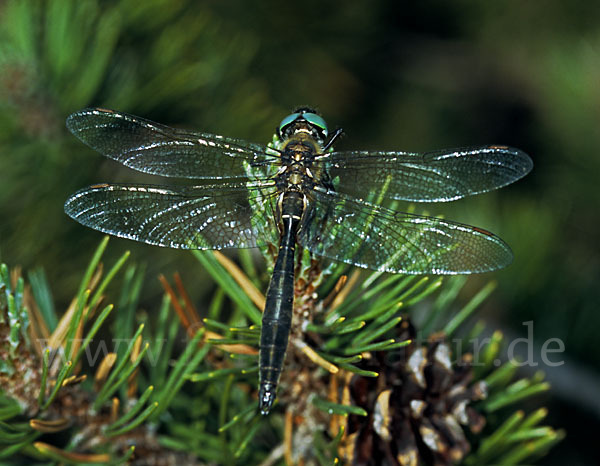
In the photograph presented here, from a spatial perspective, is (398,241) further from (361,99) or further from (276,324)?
(361,99)

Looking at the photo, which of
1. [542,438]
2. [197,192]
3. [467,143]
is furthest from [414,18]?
[542,438]

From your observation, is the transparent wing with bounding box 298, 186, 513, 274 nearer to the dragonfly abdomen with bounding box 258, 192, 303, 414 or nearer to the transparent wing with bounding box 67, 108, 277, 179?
the dragonfly abdomen with bounding box 258, 192, 303, 414

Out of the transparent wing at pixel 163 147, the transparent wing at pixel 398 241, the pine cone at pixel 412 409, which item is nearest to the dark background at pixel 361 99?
the transparent wing at pixel 163 147

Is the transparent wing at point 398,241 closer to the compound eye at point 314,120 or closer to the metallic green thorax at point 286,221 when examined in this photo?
the metallic green thorax at point 286,221

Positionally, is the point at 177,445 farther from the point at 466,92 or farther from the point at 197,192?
the point at 466,92

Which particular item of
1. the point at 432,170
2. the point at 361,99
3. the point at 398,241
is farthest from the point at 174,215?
the point at 361,99

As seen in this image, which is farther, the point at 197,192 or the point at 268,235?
the point at 197,192
